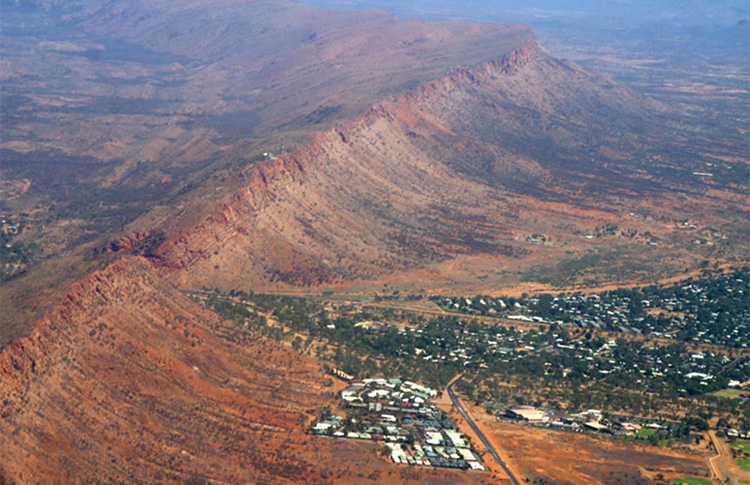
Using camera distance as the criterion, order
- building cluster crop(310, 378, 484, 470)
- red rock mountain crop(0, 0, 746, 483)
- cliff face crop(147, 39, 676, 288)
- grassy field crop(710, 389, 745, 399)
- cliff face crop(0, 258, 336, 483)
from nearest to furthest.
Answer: cliff face crop(0, 258, 336, 483), red rock mountain crop(0, 0, 746, 483), building cluster crop(310, 378, 484, 470), grassy field crop(710, 389, 745, 399), cliff face crop(147, 39, 676, 288)

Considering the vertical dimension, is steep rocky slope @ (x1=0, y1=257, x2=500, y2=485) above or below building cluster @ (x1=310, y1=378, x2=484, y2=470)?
above

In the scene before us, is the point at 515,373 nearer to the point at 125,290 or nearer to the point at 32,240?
the point at 125,290

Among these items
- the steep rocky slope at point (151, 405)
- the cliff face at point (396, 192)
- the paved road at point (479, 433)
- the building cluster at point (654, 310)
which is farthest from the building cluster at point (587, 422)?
the cliff face at point (396, 192)

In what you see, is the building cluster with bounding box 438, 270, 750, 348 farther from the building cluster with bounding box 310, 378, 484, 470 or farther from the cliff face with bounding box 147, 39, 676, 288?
the building cluster with bounding box 310, 378, 484, 470

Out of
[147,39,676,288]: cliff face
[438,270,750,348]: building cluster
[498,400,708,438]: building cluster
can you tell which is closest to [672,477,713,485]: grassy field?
[498,400,708,438]: building cluster

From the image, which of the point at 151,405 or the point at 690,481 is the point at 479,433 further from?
the point at 151,405

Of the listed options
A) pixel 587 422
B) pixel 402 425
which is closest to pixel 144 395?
pixel 402 425
